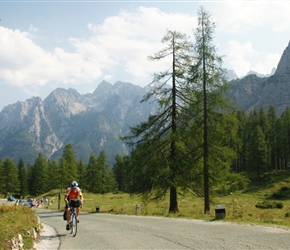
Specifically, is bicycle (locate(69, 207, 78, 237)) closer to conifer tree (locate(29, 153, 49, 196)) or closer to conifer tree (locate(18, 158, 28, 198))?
conifer tree (locate(29, 153, 49, 196))

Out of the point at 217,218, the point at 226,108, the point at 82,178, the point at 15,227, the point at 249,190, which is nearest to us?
the point at 15,227

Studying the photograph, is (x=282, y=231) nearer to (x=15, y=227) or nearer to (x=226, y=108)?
(x=15, y=227)

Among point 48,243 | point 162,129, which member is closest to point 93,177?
point 162,129

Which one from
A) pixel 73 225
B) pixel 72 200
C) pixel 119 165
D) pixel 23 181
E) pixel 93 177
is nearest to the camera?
pixel 73 225

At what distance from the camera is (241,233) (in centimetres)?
1102

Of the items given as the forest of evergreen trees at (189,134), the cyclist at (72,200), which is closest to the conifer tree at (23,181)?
the forest of evergreen trees at (189,134)

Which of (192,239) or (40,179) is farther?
(40,179)

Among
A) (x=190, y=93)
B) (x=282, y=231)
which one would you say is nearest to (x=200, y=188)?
(x=190, y=93)

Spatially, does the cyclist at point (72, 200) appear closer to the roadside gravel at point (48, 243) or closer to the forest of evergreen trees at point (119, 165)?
the roadside gravel at point (48, 243)

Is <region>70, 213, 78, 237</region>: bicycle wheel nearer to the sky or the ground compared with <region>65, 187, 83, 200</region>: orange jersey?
nearer to the ground

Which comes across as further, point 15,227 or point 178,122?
point 178,122

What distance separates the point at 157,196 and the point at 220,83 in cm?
980

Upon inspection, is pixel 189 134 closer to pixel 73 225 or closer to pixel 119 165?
pixel 73 225

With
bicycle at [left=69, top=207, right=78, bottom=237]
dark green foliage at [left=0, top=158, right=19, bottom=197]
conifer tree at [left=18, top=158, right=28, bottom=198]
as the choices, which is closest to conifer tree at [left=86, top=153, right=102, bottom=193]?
dark green foliage at [left=0, top=158, right=19, bottom=197]
